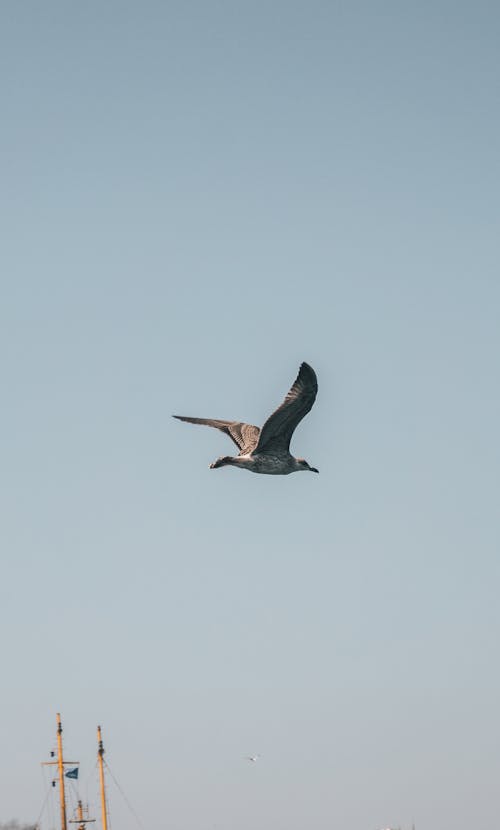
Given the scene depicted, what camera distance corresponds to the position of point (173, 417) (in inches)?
Result: 2153

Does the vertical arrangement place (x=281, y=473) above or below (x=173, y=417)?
below

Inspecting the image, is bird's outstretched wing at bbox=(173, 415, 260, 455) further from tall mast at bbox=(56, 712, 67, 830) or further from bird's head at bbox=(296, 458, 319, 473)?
tall mast at bbox=(56, 712, 67, 830)

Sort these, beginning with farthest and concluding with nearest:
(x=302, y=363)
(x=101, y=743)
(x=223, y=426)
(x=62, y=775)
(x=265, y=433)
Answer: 1. (x=101, y=743)
2. (x=62, y=775)
3. (x=223, y=426)
4. (x=265, y=433)
5. (x=302, y=363)

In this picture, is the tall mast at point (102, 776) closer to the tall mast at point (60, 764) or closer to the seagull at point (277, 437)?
the tall mast at point (60, 764)

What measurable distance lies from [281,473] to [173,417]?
22.1 feet

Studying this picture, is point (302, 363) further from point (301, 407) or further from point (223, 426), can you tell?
point (223, 426)

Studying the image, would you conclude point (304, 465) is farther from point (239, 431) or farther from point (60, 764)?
point (60, 764)

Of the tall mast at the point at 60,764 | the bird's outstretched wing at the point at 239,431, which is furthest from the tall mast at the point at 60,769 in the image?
the bird's outstretched wing at the point at 239,431

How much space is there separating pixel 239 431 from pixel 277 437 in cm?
524

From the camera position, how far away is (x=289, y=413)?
46188mm

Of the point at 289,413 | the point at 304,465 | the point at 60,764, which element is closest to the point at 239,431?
the point at 304,465

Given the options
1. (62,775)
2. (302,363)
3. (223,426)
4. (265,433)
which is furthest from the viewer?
(62,775)

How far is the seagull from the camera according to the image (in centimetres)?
4494

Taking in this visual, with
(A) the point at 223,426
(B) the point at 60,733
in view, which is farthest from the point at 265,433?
(B) the point at 60,733
